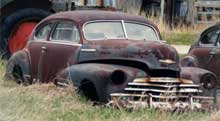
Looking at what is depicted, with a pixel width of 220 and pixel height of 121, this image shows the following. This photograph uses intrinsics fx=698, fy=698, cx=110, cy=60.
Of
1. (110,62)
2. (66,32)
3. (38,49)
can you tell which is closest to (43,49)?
(38,49)

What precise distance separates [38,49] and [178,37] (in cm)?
1153

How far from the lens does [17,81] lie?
12.9 m

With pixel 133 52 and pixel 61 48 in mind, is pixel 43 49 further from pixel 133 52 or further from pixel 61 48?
pixel 133 52

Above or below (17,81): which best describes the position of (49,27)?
above

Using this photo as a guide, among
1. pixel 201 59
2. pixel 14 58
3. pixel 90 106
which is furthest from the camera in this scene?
pixel 201 59

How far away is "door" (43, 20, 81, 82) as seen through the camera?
37.7ft

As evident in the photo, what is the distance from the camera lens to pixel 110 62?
10.8 metres

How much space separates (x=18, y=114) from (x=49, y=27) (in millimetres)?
3521

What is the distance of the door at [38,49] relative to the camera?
1227cm

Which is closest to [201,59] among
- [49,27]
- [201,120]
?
[49,27]

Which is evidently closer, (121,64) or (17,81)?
(121,64)

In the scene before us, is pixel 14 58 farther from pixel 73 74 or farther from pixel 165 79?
pixel 165 79

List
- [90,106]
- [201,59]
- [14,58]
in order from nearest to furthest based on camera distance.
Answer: [90,106], [14,58], [201,59]

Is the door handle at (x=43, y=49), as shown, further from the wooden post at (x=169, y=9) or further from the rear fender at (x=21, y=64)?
the wooden post at (x=169, y=9)
